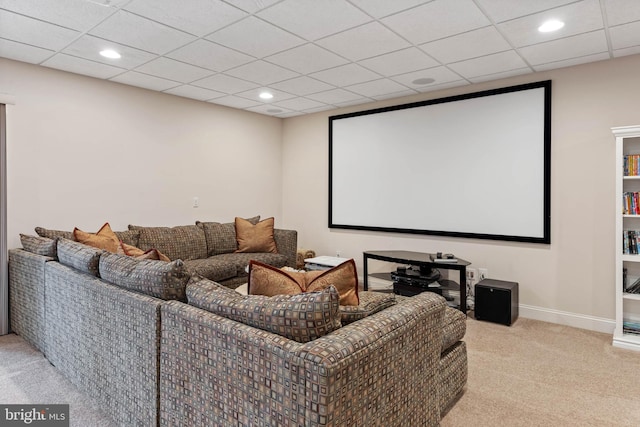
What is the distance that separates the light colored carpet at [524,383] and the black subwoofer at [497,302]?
276mm

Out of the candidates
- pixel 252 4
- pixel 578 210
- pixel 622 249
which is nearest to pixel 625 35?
pixel 578 210

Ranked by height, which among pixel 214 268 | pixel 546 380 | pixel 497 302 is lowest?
pixel 546 380

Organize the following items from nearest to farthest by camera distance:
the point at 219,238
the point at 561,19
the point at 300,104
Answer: the point at 561,19 < the point at 219,238 < the point at 300,104

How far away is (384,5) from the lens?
8.44ft

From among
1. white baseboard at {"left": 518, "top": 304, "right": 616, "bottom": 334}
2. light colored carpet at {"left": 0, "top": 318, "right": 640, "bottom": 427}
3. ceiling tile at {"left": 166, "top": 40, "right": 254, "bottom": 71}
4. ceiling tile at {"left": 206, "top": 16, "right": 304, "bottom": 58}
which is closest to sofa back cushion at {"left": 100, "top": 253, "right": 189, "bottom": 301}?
light colored carpet at {"left": 0, "top": 318, "right": 640, "bottom": 427}

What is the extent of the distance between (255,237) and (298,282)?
130 inches

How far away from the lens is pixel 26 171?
148 inches

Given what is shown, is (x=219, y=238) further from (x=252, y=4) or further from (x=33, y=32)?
(x=252, y=4)

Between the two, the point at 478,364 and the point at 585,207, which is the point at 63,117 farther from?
the point at 585,207

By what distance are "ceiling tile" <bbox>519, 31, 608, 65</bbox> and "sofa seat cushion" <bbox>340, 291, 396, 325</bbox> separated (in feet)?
9.03

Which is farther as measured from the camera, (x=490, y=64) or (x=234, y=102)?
(x=234, y=102)

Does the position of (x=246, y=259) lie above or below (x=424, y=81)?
below


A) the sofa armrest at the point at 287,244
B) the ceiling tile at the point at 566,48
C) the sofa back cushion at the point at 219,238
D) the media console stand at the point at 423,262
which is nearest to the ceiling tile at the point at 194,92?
the sofa back cushion at the point at 219,238

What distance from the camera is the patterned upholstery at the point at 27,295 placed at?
9.90 ft
